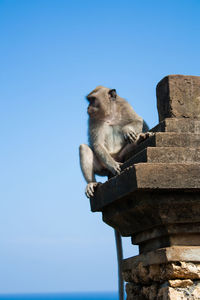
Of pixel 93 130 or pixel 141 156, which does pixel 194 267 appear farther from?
pixel 93 130

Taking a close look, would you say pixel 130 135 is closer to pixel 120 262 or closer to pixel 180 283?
pixel 120 262

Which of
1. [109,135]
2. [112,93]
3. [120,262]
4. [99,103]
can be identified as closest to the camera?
[120,262]

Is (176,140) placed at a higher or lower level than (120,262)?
higher

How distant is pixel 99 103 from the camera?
721 centimetres

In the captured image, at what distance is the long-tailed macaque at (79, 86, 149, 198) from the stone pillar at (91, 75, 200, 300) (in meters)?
1.03

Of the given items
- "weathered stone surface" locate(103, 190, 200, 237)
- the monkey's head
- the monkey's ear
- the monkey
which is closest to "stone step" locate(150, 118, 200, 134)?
"weathered stone surface" locate(103, 190, 200, 237)

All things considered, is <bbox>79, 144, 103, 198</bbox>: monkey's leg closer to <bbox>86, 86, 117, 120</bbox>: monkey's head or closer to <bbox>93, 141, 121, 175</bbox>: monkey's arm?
<bbox>93, 141, 121, 175</bbox>: monkey's arm

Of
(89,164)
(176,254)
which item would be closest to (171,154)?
(176,254)

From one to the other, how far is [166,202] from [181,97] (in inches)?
48.0

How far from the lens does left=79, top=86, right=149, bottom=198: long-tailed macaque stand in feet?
21.0

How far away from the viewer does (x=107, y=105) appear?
7.28 meters

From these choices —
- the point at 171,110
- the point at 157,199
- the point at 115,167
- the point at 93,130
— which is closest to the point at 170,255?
the point at 157,199

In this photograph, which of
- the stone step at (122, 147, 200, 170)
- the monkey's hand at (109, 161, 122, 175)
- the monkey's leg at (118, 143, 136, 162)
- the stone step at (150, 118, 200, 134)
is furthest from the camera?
the monkey's leg at (118, 143, 136, 162)

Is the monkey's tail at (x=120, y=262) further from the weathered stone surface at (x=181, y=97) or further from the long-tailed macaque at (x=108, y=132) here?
the weathered stone surface at (x=181, y=97)
